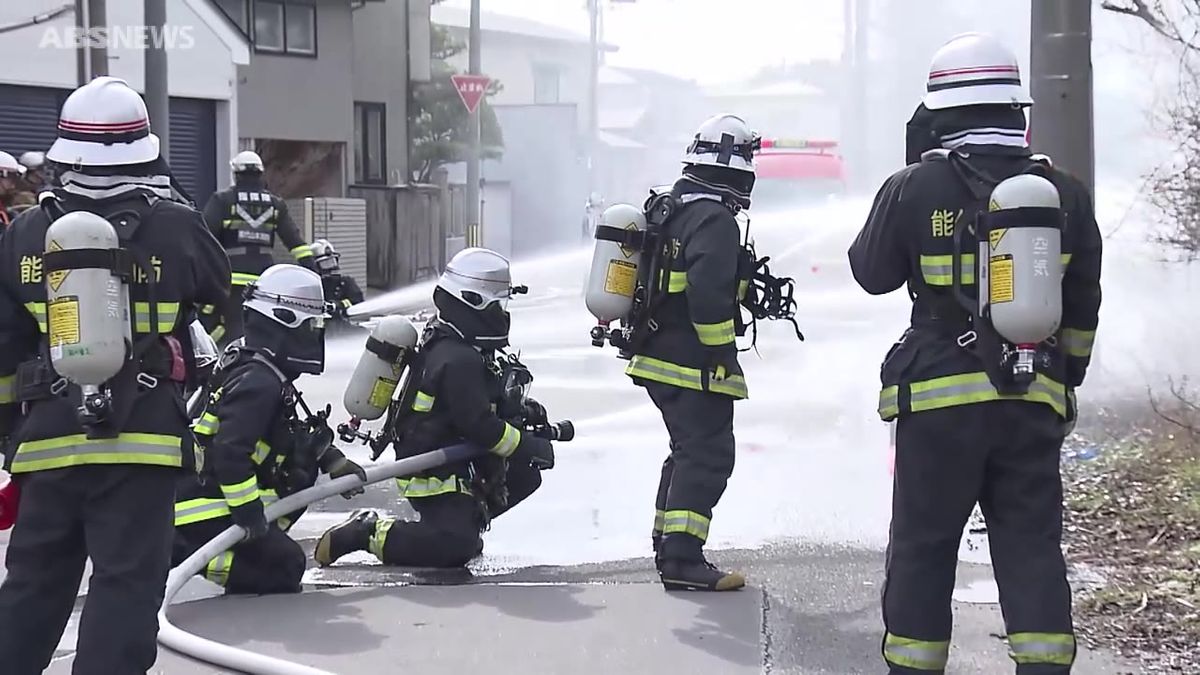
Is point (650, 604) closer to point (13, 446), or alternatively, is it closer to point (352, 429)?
point (352, 429)

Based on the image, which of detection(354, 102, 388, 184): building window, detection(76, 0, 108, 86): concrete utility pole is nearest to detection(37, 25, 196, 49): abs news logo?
detection(76, 0, 108, 86): concrete utility pole

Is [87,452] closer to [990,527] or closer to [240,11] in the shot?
[990,527]

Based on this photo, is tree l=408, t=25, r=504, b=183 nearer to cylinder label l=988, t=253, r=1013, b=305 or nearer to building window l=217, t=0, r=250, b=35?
building window l=217, t=0, r=250, b=35

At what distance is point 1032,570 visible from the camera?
13.0 ft

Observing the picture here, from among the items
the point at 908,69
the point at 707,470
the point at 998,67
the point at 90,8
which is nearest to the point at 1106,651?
the point at 707,470

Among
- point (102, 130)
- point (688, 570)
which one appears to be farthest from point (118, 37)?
point (102, 130)

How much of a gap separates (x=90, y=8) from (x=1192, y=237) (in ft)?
28.2

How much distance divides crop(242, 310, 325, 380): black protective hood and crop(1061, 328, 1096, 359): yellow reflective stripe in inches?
112

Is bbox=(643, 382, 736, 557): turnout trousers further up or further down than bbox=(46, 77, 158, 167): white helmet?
further down

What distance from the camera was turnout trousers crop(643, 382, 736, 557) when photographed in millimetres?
5508

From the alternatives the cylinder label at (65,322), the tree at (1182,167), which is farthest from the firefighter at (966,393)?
the tree at (1182,167)

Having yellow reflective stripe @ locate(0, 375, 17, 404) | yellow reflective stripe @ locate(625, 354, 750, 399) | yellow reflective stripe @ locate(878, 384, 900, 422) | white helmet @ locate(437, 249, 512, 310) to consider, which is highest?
white helmet @ locate(437, 249, 512, 310)

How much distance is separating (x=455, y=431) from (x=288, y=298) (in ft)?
2.85

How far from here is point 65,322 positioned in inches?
141
